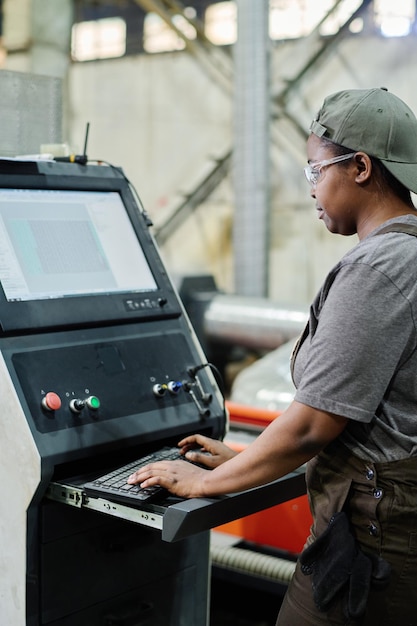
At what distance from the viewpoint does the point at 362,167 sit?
1.22m

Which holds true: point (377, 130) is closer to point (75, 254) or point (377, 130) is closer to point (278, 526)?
point (75, 254)

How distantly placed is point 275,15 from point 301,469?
5278mm

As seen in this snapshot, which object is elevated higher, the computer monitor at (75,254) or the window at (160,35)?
the computer monitor at (75,254)

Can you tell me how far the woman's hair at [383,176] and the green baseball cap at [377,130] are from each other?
0.01m

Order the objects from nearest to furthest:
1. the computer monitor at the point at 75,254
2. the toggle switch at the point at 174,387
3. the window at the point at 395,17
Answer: the computer monitor at the point at 75,254 < the toggle switch at the point at 174,387 < the window at the point at 395,17

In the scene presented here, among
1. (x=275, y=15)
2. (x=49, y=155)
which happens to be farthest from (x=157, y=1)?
(x=49, y=155)

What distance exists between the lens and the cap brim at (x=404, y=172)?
120 centimetres

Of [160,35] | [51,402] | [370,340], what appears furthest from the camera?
[160,35]

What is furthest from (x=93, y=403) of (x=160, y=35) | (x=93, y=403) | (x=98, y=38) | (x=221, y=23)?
(x=98, y=38)

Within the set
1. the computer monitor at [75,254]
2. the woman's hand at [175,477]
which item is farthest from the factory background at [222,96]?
the woman's hand at [175,477]

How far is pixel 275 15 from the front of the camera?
621 cm

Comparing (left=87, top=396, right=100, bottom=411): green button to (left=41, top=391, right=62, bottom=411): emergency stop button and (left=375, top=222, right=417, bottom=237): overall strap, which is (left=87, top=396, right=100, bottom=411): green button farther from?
(left=375, top=222, right=417, bottom=237): overall strap

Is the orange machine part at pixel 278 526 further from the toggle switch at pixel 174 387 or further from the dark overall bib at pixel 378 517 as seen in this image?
the dark overall bib at pixel 378 517

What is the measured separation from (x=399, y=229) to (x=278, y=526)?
1.42m
